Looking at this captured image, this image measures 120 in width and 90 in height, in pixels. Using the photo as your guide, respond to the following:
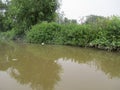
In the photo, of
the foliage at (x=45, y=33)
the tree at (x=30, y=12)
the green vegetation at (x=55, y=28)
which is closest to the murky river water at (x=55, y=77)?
the green vegetation at (x=55, y=28)

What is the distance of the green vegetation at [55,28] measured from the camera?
12578 millimetres

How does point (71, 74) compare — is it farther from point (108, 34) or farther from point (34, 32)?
point (34, 32)

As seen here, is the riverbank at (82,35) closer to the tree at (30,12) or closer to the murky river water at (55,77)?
the tree at (30,12)

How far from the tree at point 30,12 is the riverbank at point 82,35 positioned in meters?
2.68

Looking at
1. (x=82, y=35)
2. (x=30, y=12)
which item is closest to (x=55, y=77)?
(x=82, y=35)

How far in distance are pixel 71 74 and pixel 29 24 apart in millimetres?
14712

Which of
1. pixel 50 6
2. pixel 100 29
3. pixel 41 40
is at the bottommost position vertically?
pixel 41 40

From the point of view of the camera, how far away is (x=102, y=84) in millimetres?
5305

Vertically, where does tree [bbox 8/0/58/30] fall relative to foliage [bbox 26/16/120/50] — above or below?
above

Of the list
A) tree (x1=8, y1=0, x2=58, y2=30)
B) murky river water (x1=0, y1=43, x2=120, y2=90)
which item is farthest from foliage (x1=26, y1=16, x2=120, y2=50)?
murky river water (x1=0, y1=43, x2=120, y2=90)

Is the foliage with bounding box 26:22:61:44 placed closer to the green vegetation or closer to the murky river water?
the green vegetation

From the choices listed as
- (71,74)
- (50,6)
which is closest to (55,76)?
(71,74)

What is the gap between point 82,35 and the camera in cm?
1394

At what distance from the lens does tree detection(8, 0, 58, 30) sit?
63.3 ft
